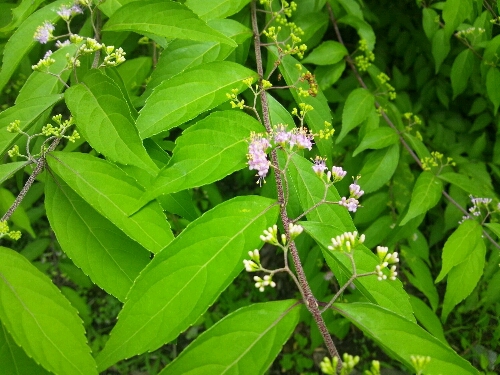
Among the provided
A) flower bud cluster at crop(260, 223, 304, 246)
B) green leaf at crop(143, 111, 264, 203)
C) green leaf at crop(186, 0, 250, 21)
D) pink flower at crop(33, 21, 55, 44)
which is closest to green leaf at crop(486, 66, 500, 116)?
green leaf at crop(186, 0, 250, 21)

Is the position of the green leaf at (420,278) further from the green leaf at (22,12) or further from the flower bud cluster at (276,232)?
the green leaf at (22,12)

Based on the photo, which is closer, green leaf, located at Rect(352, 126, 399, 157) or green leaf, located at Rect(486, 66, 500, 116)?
green leaf, located at Rect(352, 126, 399, 157)

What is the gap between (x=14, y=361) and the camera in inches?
40.0

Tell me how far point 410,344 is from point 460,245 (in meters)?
0.95

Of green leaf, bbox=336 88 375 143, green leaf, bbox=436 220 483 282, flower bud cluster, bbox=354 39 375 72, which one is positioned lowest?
green leaf, bbox=436 220 483 282

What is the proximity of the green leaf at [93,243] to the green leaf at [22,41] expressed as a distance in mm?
487

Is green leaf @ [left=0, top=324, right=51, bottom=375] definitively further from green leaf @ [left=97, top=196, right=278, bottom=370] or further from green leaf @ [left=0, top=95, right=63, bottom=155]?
green leaf @ [left=0, top=95, right=63, bottom=155]

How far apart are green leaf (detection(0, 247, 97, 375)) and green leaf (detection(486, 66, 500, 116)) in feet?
7.24

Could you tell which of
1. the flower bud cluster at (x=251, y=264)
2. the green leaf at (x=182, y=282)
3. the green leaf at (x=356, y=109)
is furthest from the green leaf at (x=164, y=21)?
the green leaf at (x=356, y=109)

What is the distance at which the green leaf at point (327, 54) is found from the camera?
2.13 m

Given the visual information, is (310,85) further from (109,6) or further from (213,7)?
(109,6)

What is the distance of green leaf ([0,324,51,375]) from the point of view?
1.01m

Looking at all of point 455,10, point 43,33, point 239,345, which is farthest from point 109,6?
point 455,10

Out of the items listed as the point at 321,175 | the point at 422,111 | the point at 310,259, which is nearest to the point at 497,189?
the point at 422,111
